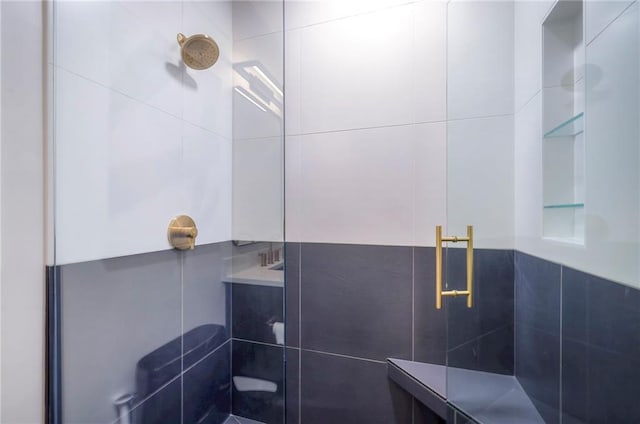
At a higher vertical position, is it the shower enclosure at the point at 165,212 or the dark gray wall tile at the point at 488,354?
the shower enclosure at the point at 165,212

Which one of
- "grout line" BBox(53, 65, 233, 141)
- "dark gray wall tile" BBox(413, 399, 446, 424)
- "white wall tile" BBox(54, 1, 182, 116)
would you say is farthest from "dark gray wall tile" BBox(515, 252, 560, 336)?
"white wall tile" BBox(54, 1, 182, 116)

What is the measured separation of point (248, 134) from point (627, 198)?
1222 millimetres

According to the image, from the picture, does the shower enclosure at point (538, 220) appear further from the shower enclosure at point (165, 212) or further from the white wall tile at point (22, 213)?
the white wall tile at point (22, 213)

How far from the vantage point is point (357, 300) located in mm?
1130

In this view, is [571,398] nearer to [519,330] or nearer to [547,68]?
[519,330]

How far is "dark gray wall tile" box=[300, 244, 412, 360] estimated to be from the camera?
3.54ft

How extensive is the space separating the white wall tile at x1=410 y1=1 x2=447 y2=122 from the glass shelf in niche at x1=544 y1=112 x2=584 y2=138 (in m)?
0.36

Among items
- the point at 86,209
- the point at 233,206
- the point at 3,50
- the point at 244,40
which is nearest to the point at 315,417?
the point at 233,206

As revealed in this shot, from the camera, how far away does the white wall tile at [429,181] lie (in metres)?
1.05

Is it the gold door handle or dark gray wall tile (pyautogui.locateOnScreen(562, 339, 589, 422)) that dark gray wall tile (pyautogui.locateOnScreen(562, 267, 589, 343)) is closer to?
dark gray wall tile (pyautogui.locateOnScreen(562, 339, 589, 422))

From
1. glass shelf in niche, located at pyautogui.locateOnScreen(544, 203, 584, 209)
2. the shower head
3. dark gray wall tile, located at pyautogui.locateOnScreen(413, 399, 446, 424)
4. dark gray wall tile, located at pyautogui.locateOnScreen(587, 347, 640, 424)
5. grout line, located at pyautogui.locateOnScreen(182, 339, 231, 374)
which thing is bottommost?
dark gray wall tile, located at pyautogui.locateOnScreen(413, 399, 446, 424)

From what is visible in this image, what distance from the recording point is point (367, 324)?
3.66ft

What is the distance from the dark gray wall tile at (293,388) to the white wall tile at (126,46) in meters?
1.21

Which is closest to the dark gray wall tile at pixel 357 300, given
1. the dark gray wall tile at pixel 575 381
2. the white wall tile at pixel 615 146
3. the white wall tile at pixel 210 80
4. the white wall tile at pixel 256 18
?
the dark gray wall tile at pixel 575 381
